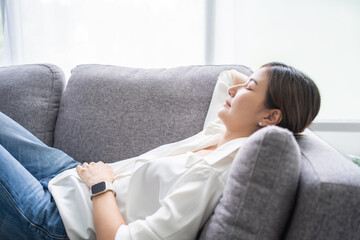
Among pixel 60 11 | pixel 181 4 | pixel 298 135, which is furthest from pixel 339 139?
pixel 60 11

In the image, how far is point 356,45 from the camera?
1854mm

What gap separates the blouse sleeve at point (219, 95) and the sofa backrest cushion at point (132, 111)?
4cm

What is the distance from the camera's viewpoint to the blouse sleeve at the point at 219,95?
4.34 ft

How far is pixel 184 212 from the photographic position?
0.75 m

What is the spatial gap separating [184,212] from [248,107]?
43 cm

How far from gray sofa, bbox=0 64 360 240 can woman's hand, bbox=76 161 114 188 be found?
0.25 m

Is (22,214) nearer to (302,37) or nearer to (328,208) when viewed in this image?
(328,208)

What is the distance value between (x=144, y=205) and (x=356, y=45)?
5.46 ft

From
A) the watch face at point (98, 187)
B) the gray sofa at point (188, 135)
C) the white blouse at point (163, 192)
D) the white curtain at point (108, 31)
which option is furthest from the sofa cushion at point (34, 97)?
the watch face at point (98, 187)

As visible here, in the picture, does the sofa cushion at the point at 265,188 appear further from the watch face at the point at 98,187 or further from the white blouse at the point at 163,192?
the watch face at the point at 98,187

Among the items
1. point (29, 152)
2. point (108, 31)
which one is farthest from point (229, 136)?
point (108, 31)

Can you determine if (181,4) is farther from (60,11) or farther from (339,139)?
(339,139)

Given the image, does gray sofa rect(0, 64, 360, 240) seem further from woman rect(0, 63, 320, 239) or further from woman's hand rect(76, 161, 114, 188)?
woman's hand rect(76, 161, 114, 188)

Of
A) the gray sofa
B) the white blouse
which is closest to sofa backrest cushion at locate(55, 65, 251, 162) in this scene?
the gray sofa
